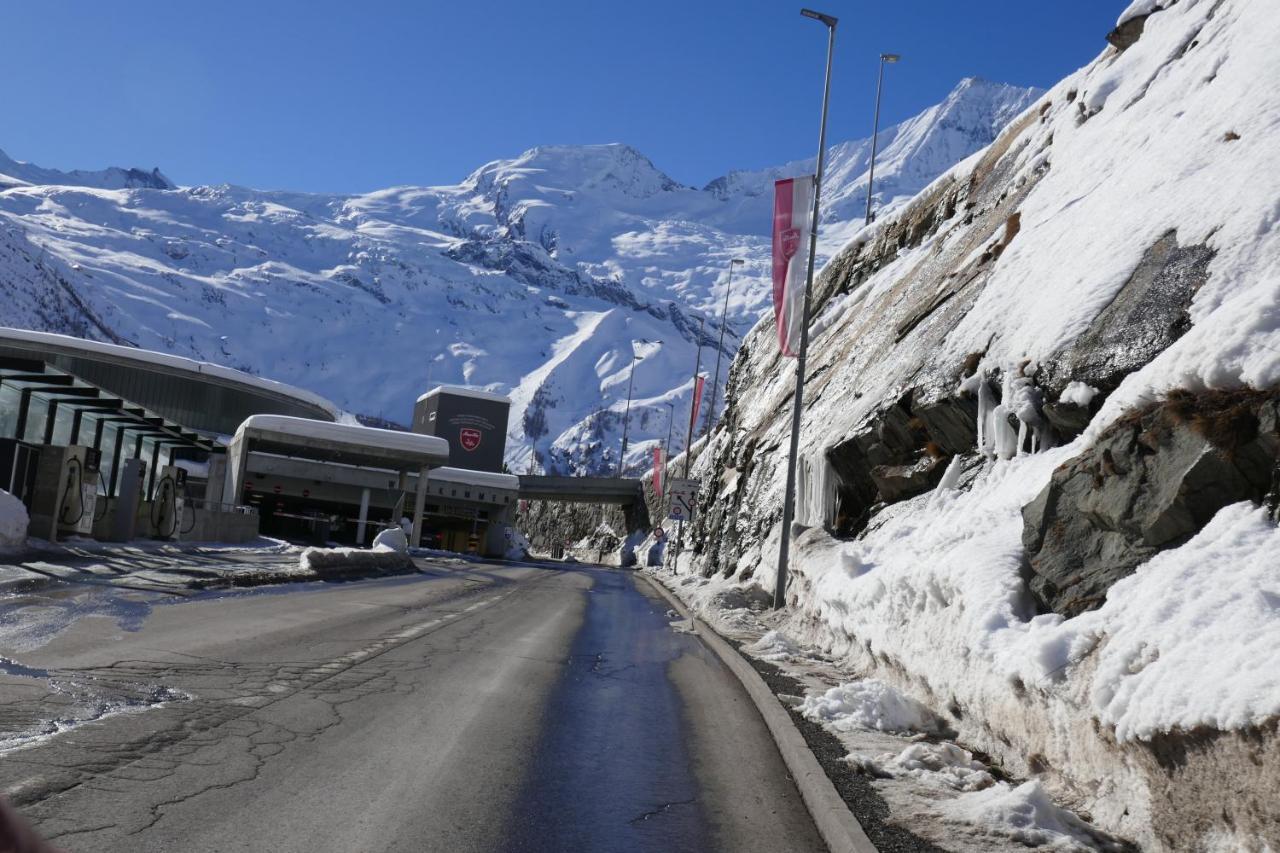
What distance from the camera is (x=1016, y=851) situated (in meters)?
5.31

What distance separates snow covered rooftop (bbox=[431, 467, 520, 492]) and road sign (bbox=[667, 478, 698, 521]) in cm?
2954

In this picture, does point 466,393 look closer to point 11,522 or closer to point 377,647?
point 11,522

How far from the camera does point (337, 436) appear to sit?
46719 millimetres

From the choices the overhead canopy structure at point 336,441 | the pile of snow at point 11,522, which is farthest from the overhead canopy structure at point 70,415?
the overhead canopy structure at point 336,441

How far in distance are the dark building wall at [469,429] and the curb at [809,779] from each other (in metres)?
69.7

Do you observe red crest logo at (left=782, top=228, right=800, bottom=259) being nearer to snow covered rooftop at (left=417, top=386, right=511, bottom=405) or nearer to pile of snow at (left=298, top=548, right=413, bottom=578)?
pile of snow at (left=298, top=548, right=413, bottom=578)

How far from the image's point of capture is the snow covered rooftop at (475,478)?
64938 millimetres

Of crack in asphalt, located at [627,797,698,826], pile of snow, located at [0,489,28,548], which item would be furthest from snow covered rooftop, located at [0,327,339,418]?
crack in asphalt, located at [627,797,698,826]

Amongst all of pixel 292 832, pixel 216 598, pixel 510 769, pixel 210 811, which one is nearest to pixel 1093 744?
pixel 510 769

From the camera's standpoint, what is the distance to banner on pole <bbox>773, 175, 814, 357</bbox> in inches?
862

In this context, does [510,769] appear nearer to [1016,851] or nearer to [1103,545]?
[1016,851]

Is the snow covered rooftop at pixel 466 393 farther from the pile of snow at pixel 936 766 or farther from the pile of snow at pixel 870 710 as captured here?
the pile of snow at pixel 936 766

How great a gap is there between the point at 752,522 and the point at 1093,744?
24.6 metres

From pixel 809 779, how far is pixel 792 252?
16626 millimetres
